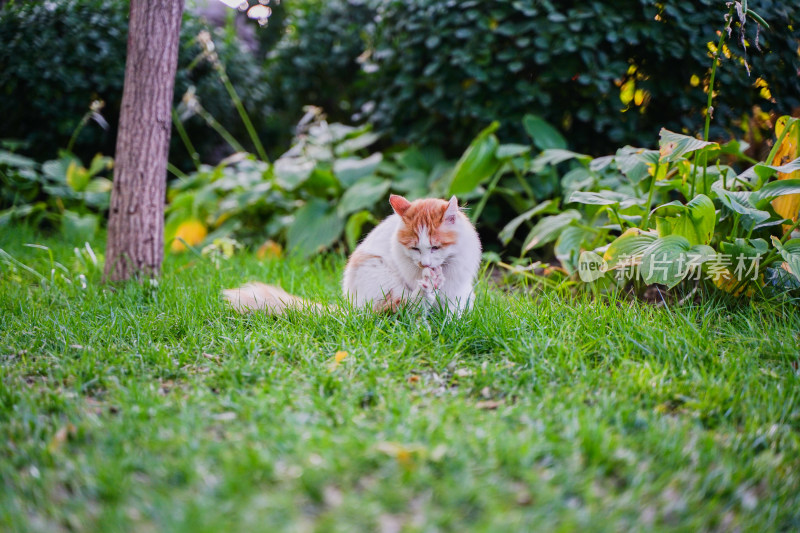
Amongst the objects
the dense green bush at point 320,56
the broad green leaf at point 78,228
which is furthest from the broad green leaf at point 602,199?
the broad green leaf at point 78,228

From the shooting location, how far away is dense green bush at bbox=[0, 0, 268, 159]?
4.74 m

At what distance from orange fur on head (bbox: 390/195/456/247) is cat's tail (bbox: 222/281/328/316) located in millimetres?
520

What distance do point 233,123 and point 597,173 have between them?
400cm

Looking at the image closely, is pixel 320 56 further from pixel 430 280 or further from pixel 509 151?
pixel 430 280

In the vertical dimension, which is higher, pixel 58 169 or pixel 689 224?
pixel 58 169

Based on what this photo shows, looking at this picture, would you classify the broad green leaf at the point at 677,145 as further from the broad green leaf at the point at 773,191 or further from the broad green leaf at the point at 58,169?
the broad green leaf at the point at 58,169

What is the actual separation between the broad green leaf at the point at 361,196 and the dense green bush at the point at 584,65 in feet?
2.43

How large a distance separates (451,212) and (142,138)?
1.94 m

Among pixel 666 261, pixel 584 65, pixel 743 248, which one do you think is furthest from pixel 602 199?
pixel 584 65

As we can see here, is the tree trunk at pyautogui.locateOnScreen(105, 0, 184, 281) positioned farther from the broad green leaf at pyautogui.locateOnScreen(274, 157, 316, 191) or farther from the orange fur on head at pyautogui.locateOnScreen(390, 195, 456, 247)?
the orange fur on head at pyautogui.locateOnScreen(390, 195, 456, 247)

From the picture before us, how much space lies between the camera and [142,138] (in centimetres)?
331

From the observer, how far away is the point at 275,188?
15.2 feet

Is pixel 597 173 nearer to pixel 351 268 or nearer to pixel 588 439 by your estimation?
pixel 351 268

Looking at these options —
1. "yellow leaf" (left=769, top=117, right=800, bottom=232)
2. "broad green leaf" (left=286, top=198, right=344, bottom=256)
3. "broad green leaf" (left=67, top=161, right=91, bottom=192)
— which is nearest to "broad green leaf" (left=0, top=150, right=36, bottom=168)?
"broad green leaf" (left=67, top=161, right=91, bottom=192)
